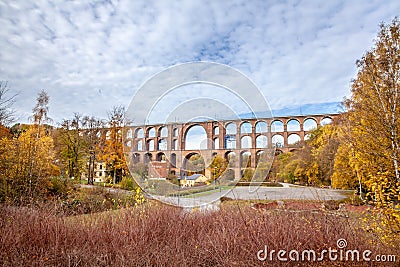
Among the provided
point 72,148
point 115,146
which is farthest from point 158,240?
point 72,148

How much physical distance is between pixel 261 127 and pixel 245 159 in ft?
3.66

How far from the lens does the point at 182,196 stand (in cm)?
589

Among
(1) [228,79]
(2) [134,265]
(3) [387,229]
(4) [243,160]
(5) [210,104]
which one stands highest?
(1) [228,79]

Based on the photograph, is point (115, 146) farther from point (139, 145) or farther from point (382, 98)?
point (382, 98)

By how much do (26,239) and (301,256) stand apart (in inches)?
153

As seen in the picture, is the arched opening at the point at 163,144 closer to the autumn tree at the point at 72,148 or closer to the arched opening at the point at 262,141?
the arched opening at the point at 262,141

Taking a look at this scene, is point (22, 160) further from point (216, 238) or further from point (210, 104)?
point (216, 238)

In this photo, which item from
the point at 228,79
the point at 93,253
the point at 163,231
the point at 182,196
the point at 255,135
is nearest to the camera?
the point at 93,253

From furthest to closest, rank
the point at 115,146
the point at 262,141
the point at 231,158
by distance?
the point at 115,146, the point at 231,158, the point at 262,141

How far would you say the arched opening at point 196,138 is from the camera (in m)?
5.37

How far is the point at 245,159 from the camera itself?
5.99 m

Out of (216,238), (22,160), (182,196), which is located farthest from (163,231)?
(22,160)

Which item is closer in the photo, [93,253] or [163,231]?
[93,253]

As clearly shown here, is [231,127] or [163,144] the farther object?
[163,144]
